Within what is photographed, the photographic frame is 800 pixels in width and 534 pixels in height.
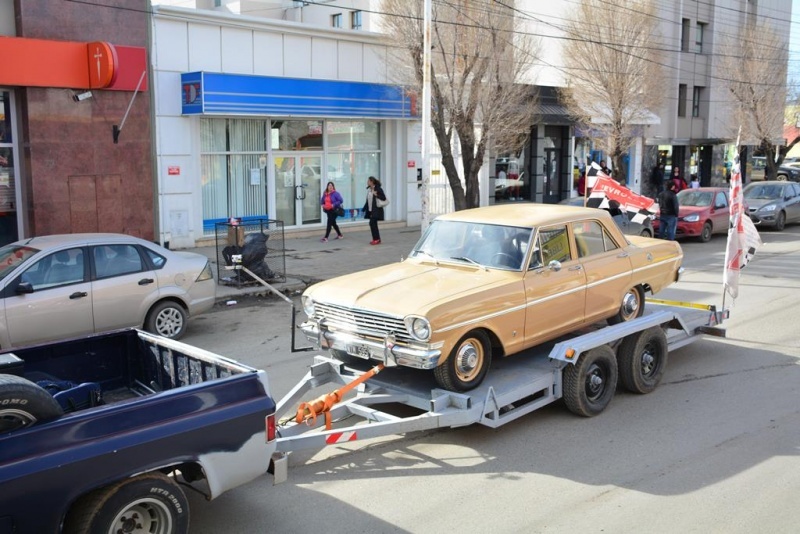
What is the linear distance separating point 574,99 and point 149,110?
15.2 m

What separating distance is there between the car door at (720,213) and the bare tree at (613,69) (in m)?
4.75

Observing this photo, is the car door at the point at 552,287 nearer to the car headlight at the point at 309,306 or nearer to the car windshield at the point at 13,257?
the car headlight at the point at 309,306

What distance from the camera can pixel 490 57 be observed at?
19.6m

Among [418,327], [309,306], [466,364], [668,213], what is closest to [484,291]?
[466,364]

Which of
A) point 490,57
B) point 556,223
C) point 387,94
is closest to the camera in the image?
point 556,223

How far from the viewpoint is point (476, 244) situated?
846 cm

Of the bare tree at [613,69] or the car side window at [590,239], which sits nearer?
the car side window at [590,239]

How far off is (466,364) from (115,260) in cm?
553

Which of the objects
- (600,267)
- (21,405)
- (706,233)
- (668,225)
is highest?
(600,267)

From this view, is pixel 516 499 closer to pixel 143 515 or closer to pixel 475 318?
pixel 475 318

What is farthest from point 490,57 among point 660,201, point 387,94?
point 660,201

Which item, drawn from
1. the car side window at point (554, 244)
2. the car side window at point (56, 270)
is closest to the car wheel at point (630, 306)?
the car side window at point (554, 244)

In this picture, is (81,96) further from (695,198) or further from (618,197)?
(695,198)

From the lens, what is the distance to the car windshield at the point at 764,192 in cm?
2547
